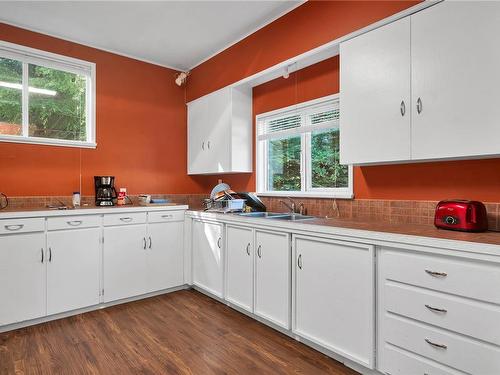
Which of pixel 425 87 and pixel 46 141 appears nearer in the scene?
pixel 425 87

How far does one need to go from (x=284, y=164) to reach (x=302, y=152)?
0.29m

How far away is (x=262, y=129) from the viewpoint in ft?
12.0

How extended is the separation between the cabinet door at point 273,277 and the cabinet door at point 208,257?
1.84ft

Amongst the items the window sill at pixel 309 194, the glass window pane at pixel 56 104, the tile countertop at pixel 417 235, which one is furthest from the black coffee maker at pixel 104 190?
the tile countertop at pixel 417 235

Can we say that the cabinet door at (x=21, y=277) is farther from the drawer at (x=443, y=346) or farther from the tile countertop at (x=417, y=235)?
the drawer at (x=443, y=346)

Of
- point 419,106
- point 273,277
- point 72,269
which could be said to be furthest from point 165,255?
point 419,106

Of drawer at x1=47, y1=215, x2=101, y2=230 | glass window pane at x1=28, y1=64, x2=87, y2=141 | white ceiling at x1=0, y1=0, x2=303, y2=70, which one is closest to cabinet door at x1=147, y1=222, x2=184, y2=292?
drawer at x1=47, y1=215, x2=101, y2=230

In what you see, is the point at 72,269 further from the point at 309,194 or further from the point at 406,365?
the point at 406,365

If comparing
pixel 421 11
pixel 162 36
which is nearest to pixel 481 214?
pixel 421 11

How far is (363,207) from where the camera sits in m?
2.60

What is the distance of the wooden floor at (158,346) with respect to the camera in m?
2.09

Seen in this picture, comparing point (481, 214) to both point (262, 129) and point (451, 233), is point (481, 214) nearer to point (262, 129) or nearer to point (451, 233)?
point (451, 233)

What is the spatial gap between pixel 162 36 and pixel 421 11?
8.40ft

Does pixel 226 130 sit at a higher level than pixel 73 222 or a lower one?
higher
